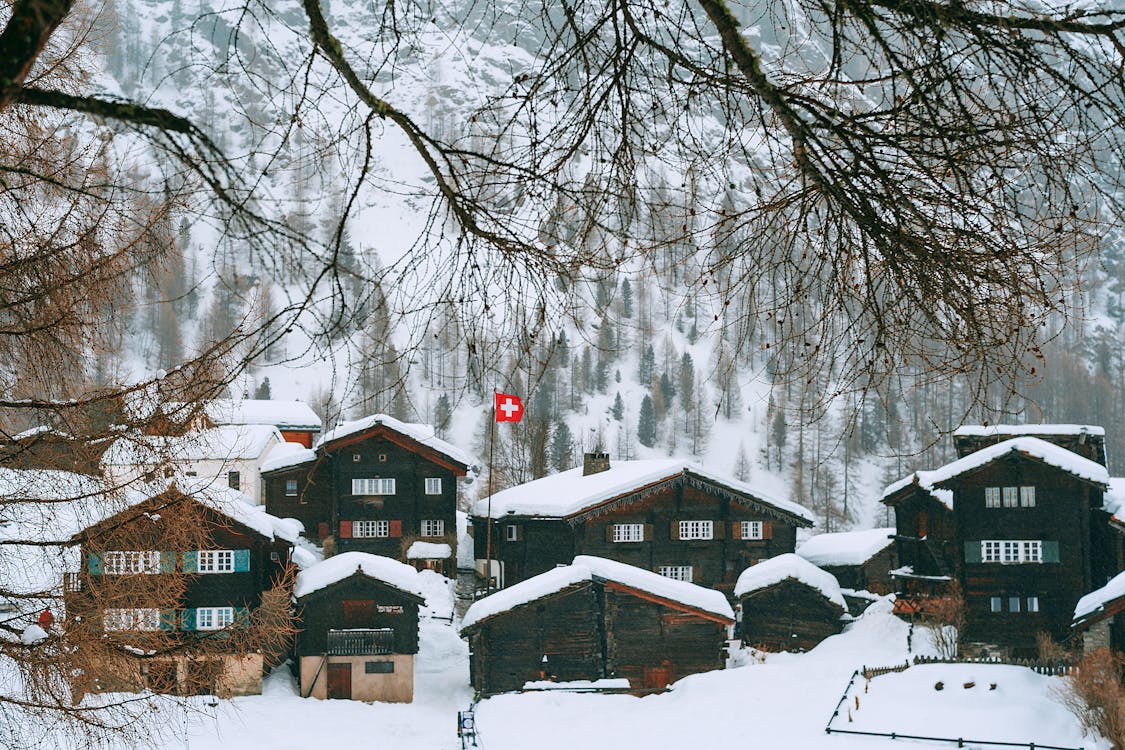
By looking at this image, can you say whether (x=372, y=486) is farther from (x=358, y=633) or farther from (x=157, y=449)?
(x=157, y=449)

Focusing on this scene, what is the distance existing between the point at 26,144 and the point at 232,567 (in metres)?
27.2

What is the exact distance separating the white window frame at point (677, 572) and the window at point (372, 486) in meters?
14.5

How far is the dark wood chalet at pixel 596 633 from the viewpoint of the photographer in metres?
33.8

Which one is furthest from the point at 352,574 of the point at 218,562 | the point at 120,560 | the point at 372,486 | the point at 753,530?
the point at 120,560

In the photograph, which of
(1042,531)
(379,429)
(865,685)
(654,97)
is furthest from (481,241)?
(379,429)

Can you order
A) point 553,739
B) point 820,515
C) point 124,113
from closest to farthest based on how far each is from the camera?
point 124,113
point 553,739
point 820,515

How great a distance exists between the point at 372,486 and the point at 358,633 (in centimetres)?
1627

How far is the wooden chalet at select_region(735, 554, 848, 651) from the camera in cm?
4019

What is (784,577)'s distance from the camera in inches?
1565

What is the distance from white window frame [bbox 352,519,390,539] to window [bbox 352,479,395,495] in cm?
145

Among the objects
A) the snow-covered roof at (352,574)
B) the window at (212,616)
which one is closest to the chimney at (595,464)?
the snow-covered roof at (352,574)

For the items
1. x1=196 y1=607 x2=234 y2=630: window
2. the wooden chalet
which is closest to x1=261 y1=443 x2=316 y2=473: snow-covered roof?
x1=196 y1=607 x2=234 y2=630: window

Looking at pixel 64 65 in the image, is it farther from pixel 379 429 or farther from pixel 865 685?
pixel 379 429

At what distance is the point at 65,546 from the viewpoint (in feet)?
24.2
